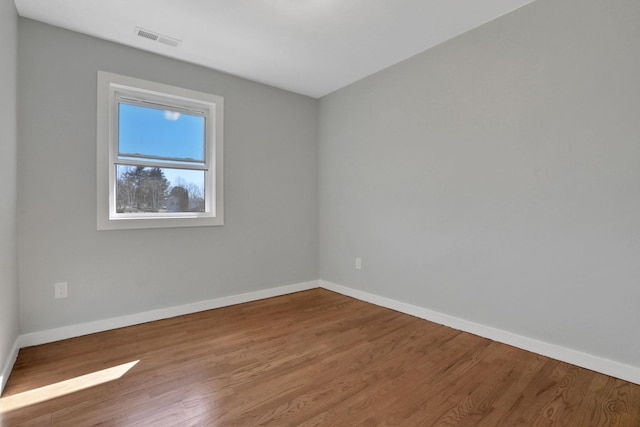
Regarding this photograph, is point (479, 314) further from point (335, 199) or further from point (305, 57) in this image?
point (305, 57)

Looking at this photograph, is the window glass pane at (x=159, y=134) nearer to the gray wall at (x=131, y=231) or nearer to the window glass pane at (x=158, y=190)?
the window glass pane at (x=158, y=190)

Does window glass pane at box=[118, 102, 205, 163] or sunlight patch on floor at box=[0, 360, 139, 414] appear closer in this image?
sunlight patch on floor at box=[0, 360, 139, 414]

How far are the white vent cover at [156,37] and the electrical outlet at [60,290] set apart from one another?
2062 mm

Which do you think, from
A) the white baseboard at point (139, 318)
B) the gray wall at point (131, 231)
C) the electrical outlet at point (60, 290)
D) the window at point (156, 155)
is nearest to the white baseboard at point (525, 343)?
the white baseboard at point (139, 318)

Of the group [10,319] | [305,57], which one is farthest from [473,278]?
[10,319]

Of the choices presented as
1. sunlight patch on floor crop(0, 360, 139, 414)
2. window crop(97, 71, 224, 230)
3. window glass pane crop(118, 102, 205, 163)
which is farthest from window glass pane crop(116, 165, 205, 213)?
sunlight patch on floor crop(0, 360, 139, 414)

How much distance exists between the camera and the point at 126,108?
107 inches

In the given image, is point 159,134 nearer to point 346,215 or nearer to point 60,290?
point 60,290

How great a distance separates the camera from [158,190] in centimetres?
289

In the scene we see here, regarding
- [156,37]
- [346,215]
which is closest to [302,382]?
[346,215]

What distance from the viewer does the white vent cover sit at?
2.43 m

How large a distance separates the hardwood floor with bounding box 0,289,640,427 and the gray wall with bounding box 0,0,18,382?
1.01 feet

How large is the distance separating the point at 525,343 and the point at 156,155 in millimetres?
3400

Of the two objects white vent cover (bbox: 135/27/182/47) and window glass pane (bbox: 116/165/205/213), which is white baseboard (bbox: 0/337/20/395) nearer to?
window glass pane (bbox: 116/165/205/213)
